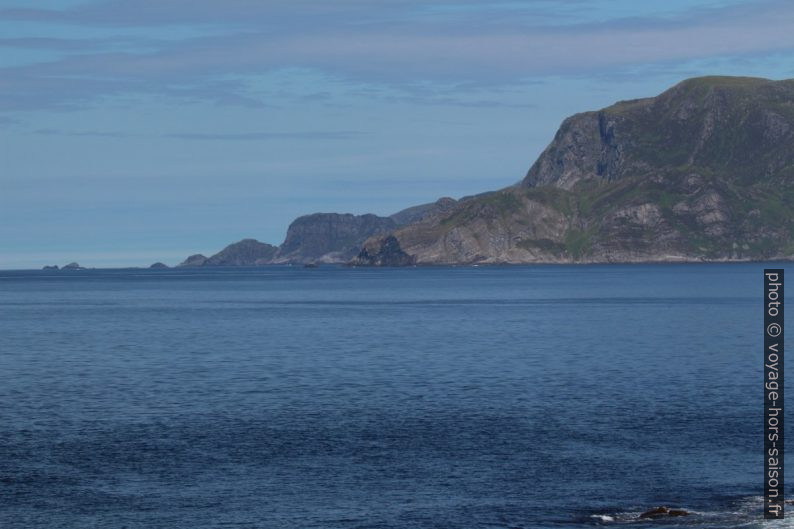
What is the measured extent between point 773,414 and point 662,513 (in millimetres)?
30426

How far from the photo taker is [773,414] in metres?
82.0

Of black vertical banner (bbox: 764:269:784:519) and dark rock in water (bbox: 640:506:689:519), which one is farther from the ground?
black vertical banner (bbox: 764:269:784:519)

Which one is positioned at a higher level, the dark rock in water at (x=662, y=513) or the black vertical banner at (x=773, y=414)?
the black vertical banner at (x=773, y=414)

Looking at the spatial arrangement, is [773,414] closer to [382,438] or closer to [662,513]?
[382,438]

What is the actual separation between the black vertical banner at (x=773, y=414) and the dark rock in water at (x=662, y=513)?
3.87 meters

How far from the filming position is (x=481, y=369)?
375 feet

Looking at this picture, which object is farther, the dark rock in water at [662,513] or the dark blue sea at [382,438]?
the dark blue sea at [382,438]

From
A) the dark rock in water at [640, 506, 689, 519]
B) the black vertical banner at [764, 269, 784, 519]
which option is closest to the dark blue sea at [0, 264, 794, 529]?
the dark rock in water at [640, 506, 689, 519]

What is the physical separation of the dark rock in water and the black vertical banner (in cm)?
387

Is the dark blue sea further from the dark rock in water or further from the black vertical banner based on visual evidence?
the black vertical banner

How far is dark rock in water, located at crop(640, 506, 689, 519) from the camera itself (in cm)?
5484

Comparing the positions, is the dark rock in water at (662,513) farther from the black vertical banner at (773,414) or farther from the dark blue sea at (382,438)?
the black vertical banner at (773,414)

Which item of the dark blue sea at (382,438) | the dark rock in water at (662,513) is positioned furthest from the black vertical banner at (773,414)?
the dark rock in water at (662,513)

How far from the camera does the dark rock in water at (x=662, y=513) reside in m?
54.8
